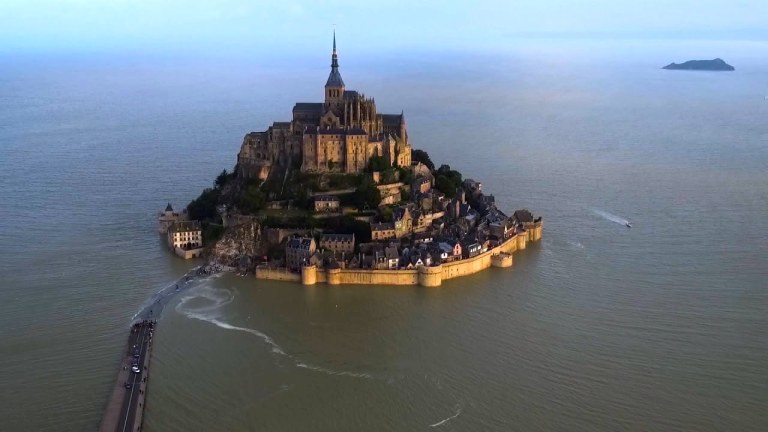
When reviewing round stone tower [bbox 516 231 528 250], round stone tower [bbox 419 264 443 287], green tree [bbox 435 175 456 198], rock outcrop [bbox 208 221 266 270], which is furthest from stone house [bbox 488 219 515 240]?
rock outcrop [bbox 208 221 266 270]

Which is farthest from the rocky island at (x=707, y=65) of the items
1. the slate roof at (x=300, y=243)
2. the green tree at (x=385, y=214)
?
the slate roof at (x=300, y=243)

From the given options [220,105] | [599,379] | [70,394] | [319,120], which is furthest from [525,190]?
[220,105]

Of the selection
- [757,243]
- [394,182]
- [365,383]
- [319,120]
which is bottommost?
[365,383]

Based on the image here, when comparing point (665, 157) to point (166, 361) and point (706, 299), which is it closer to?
point (706, 299)

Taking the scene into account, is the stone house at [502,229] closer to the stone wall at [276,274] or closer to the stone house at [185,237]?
the stone wall at [276,274]

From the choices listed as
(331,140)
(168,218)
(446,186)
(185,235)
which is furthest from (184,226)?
(446,186)

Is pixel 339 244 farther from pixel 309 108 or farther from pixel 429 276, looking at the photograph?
pixel 309 108
